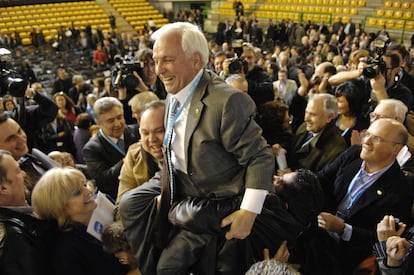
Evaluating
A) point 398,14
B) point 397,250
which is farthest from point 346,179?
point 398,14

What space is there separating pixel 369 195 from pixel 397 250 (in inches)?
14.0

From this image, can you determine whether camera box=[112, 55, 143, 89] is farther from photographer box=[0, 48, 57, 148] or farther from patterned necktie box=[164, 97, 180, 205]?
patterned necktie box=[164, 97, 180, 205]

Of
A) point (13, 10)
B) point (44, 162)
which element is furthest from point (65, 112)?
point (13, 10)

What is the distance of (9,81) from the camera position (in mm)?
2139

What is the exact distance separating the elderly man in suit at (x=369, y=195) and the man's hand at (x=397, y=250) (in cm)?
22

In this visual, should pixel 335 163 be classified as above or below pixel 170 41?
below

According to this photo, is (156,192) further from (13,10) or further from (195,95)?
(13,10)

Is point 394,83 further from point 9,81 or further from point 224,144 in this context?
point 9,81

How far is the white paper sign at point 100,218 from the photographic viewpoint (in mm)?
1549

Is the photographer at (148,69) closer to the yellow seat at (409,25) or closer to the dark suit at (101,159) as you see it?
the dark suit at (101,159)

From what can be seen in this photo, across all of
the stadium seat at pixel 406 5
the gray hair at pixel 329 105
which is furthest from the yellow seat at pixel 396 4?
the gray hair at pixel 329 105

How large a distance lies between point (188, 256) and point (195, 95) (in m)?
0.54

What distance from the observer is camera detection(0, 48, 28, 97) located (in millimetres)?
2129

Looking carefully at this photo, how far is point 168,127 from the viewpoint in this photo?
128 cm
